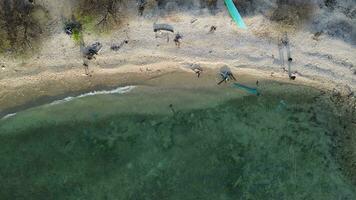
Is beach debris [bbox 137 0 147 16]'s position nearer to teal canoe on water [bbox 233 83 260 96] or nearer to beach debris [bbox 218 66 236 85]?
beach debris [bbox 218 66 236 85]

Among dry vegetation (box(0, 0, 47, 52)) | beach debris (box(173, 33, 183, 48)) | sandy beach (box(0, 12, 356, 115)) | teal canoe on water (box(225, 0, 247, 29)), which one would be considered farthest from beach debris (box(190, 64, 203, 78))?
dry vegetation (box(0, 0, 47, 52))

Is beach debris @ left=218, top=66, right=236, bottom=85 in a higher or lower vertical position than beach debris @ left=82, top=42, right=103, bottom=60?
lower

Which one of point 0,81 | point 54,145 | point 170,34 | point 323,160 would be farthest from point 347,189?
point 0,81

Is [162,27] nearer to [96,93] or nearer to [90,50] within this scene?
[90,50]

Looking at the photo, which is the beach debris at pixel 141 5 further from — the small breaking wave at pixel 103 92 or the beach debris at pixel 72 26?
the small breaking wave at pixel 103 92

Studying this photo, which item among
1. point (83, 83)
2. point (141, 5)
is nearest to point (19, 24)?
point (83, 83)

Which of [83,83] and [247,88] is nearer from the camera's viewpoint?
[83,83]
